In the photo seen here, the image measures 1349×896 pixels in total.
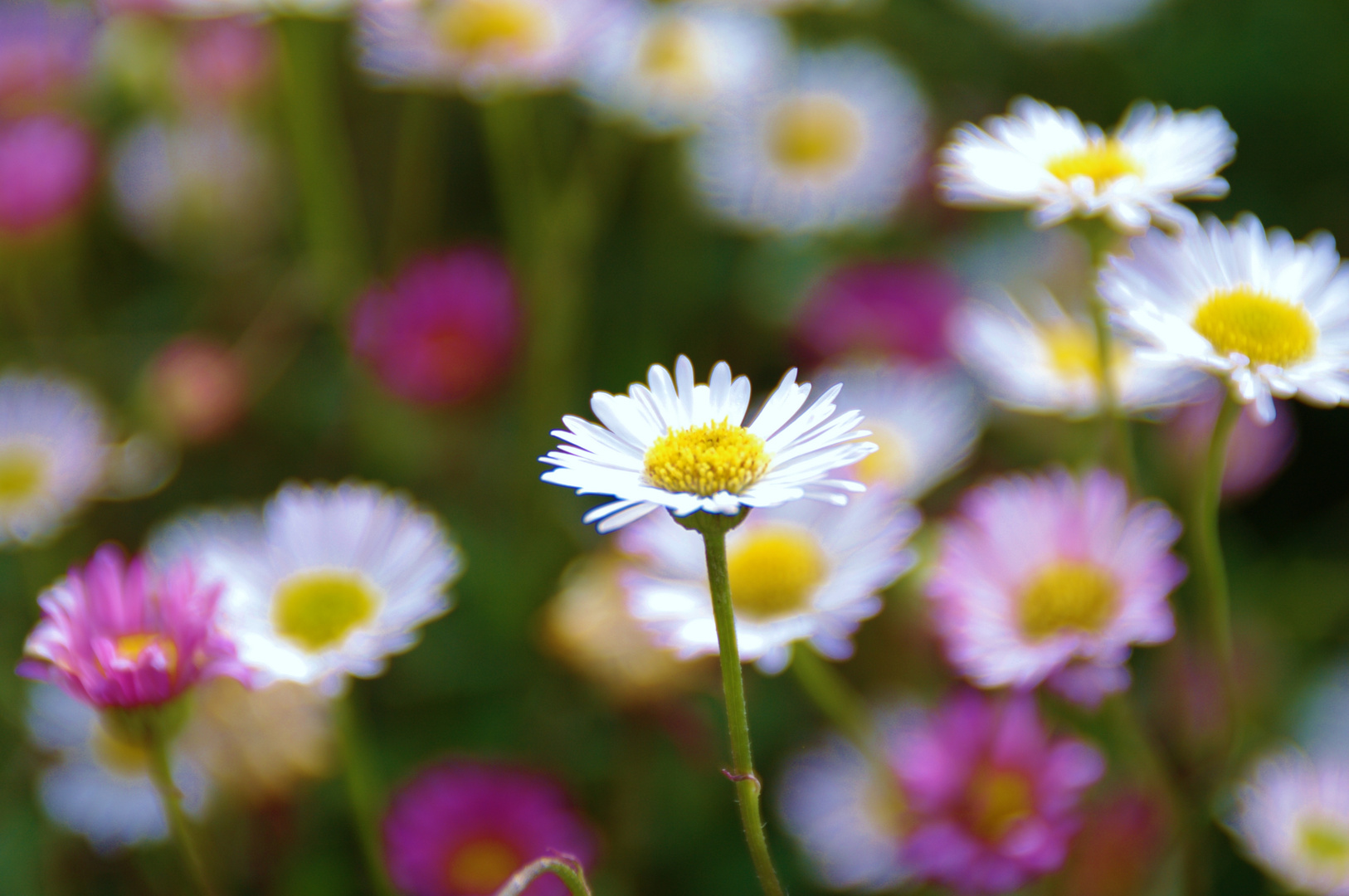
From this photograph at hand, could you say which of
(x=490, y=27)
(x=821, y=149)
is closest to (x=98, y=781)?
(x=490, y=27)

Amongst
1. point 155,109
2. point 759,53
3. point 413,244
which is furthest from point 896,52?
point 155,109

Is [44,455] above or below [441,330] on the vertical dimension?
below

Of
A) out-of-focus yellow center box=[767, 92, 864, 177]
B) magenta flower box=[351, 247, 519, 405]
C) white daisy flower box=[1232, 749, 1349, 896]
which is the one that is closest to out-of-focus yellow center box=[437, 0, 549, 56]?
magenta flower box=[351, 247, 519, 405]

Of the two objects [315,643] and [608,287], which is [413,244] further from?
[315,643]

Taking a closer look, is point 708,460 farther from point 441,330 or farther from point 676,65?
point 676,65

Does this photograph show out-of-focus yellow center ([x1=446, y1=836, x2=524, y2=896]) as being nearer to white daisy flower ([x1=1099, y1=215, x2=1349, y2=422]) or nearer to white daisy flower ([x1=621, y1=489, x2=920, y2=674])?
white daisy flower ([x1=621, y1=489, x2=920, y2=674])

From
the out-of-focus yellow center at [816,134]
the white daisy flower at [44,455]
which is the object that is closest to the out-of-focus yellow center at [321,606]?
the white daisy flower at [44,455]
